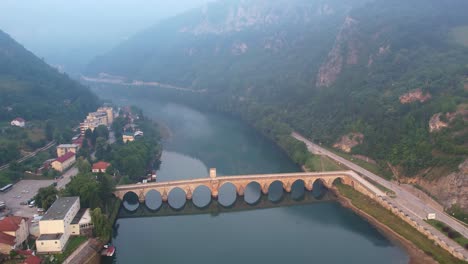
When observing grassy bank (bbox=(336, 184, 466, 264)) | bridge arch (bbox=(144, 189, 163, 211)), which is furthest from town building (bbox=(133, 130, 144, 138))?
grassy bank (bbox=(336, 184, 466, 264))

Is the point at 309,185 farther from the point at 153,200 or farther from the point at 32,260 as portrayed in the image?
the point at 32,260

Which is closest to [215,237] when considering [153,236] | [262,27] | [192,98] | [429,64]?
[153,236]

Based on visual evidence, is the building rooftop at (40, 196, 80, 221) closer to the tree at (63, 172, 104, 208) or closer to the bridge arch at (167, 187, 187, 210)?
the tree at (63, 172, 104, 208)

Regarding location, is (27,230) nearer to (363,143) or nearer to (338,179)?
(338,179)

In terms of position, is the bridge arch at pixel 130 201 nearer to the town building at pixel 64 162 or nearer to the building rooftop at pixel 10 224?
the town building at pixel 64 162

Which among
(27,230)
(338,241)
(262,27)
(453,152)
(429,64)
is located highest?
(262,27)
